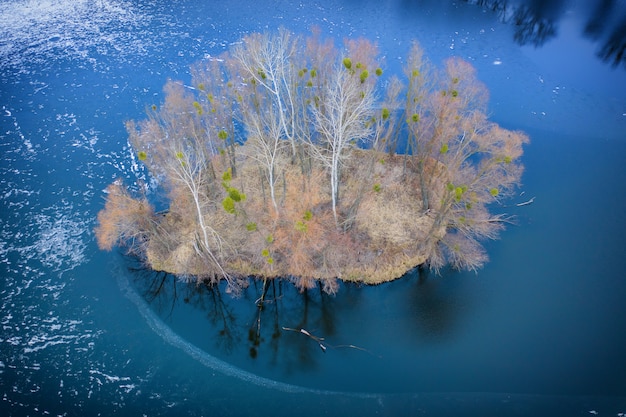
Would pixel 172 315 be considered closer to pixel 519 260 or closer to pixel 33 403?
pixel 33 403

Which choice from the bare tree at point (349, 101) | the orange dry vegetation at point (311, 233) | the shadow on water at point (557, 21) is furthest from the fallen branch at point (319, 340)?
the shadow on water at point (557, 21)

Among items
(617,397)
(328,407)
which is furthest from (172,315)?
(617,397)

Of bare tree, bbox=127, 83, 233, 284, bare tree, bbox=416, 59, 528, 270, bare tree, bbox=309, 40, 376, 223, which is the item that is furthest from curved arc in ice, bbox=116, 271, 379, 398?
bare tree, bbox=416, 59, 528, 270

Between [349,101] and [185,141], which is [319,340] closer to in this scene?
[349,101]

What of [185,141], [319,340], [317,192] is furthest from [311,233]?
[185,141]

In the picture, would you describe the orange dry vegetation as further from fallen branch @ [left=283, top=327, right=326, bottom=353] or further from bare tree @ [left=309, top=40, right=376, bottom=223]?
fallen branch @ [left=283, top=327, right=326, bottom=353]
